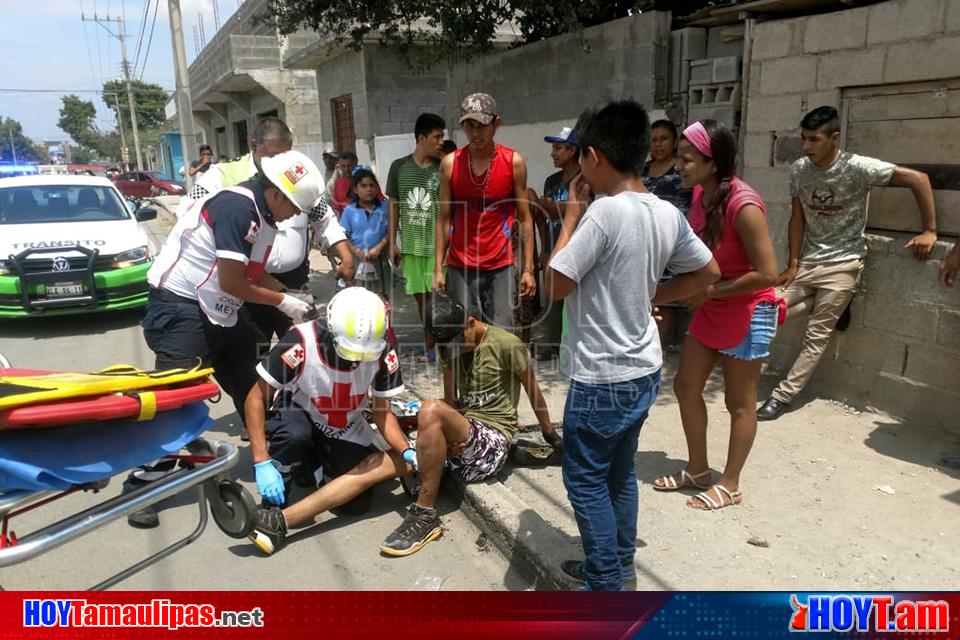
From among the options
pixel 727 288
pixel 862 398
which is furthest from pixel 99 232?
pixel 862 398

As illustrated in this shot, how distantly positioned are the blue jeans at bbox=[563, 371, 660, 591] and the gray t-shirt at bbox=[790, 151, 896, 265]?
2.36 meters

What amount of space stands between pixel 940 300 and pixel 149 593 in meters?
4.14

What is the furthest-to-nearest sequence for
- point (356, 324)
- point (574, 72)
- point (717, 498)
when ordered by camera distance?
point (574, 72), point (717, 498), point (356, 324)

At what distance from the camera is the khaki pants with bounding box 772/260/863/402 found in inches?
159

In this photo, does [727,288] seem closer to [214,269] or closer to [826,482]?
[826,482]

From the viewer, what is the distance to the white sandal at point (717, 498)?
10.3 feet

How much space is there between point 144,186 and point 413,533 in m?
29.6

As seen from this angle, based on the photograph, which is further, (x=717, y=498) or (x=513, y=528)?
(x=717, y=498)

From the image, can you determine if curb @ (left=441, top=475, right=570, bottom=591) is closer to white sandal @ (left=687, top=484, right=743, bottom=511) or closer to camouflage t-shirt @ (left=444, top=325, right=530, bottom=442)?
camouflage t-shirt @ (left=444, top=325, right=530, bottom=442)

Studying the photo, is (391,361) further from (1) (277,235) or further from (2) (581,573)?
(1) (277,235)

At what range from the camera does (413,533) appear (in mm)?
3096

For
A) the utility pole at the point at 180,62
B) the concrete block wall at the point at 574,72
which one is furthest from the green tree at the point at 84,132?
the concrete block wall at the point at 574,72

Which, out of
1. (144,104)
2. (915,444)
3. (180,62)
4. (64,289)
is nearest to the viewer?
(915,444)

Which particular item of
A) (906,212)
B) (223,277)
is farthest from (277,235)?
(906,212)
